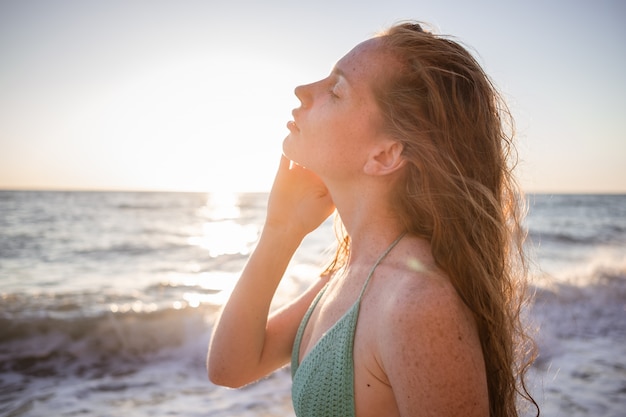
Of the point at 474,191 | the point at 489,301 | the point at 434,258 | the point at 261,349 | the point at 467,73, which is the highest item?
the point at 467,73

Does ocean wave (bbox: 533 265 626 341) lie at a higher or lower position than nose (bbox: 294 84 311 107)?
lower

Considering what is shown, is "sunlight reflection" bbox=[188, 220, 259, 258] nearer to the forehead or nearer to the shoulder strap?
the forehead

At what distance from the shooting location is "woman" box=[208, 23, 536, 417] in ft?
4.96

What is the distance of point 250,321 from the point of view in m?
2.43

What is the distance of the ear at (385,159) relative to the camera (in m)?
1.97

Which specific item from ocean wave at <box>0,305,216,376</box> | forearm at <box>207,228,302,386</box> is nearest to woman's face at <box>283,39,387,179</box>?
forearm at <box>207,228,302,386</box>

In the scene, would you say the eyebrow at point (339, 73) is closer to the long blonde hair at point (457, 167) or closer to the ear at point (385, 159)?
the long blonde hair at point (457, 167)

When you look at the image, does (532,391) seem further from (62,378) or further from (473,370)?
(62,378)

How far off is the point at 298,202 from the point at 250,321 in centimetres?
67

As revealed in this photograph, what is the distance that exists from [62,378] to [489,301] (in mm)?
6787

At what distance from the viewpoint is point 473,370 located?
1.51m

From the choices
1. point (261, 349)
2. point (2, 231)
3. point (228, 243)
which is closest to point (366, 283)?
point (261, 349)

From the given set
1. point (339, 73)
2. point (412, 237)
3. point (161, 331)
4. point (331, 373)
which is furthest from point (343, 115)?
point (161, 331)

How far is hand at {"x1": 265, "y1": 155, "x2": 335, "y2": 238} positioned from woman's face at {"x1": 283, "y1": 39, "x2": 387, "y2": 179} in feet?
1.31
